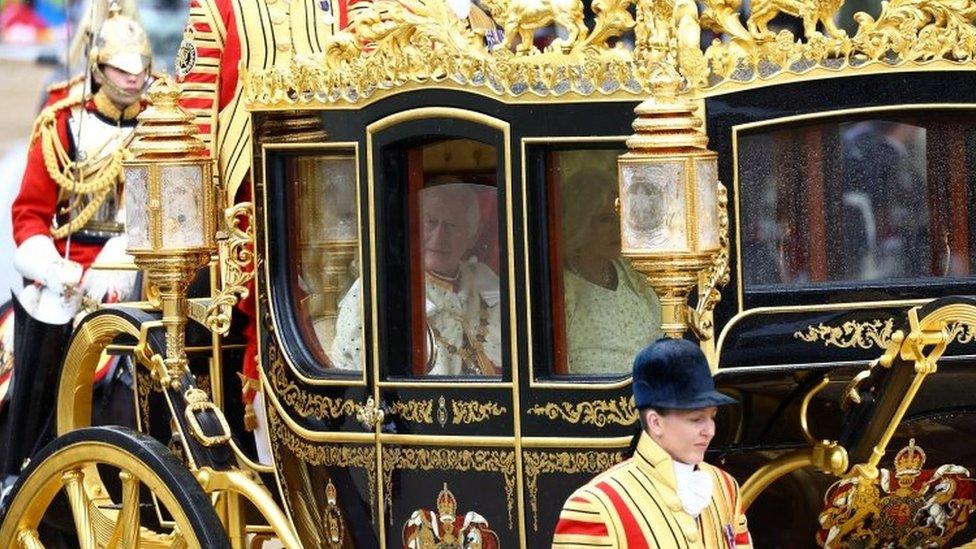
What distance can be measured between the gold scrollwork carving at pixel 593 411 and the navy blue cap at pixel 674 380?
69cm

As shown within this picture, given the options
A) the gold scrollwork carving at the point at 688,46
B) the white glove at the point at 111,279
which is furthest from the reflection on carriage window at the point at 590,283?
the white glove at the point at 111,279

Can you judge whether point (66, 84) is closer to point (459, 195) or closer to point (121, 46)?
point (121, 46)

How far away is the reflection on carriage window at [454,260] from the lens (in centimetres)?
629

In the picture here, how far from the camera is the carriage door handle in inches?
252

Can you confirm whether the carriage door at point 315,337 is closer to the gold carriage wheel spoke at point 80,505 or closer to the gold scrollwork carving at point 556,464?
the gold scrollwork carving at point 556,464

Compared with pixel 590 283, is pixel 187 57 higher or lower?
higher

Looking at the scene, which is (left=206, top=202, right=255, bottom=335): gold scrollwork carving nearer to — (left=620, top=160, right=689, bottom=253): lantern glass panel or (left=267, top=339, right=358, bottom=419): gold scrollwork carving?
(left=267, top=339, right=358, bottom=419): gold scrollwork carving

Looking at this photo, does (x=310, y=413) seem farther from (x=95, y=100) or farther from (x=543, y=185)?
(x=95, y=100)

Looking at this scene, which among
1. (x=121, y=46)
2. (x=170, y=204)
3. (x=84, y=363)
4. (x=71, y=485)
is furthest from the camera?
(x=121, y=46)

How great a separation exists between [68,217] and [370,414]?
2912mm

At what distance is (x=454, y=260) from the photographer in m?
6.36

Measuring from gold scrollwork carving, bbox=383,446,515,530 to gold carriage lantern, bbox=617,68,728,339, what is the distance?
747 mm

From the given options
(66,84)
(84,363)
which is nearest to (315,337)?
(84,363)

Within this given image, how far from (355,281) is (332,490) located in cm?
54
